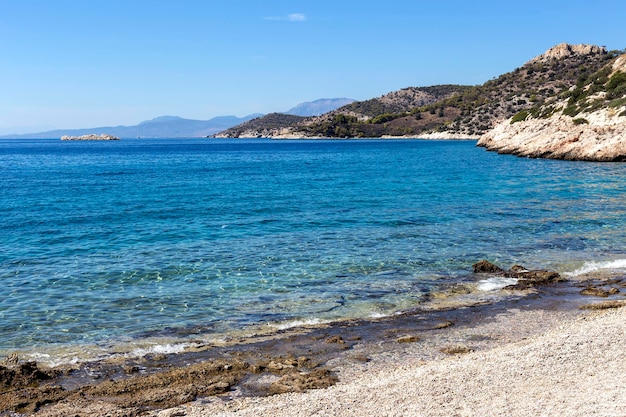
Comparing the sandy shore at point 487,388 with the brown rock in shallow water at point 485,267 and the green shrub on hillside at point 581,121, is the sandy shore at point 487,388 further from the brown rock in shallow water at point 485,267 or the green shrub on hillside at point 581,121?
the green shrub on hillside at point 581,121

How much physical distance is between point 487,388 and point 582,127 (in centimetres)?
6191

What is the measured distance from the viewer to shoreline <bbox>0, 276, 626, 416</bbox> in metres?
9.69

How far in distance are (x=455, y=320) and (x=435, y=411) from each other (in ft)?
A: 19.9

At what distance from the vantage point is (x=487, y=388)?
28.7ft

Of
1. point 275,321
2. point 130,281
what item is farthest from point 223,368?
point 130,281

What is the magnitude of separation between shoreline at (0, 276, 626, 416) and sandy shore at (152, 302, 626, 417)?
0.34m

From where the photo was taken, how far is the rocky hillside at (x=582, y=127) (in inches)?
2276

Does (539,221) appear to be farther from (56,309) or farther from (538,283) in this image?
(56,309)

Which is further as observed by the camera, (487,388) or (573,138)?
(573,138)

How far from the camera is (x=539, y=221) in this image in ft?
89.5

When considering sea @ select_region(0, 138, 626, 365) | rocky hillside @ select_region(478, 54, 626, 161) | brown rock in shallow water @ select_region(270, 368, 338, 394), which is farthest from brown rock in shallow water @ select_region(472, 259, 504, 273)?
rocky hillside @ select_region(478, 54, 626, 161)

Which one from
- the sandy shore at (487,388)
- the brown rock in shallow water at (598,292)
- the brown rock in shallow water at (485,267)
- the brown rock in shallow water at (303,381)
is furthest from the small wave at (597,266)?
the brown rock in shallow water at (303,381)

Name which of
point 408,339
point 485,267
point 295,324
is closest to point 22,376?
point 295,324

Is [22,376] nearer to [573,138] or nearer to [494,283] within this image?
[494,283]
